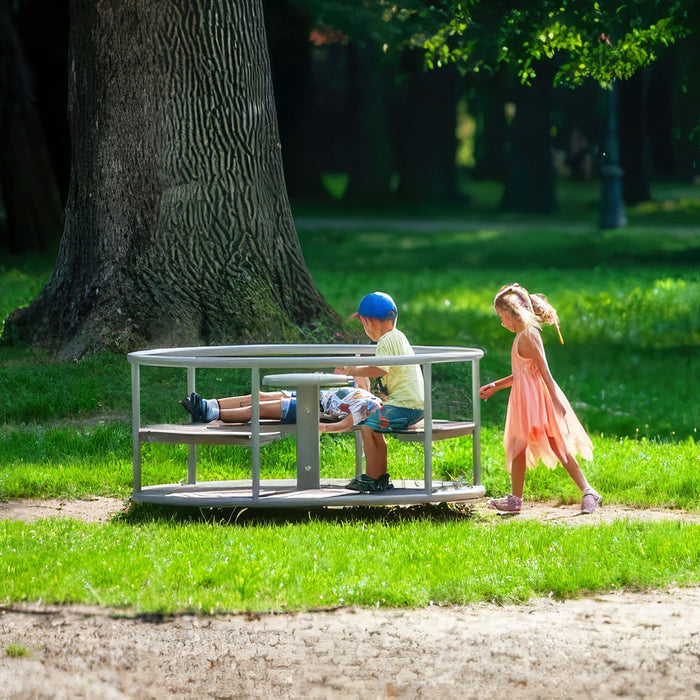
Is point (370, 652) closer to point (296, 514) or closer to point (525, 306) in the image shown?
point (296, 514)

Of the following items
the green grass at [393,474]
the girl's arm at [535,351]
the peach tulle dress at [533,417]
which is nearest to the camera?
the green grass at [393,474]

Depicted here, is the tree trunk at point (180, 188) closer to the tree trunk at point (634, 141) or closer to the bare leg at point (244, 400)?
the bare leg at point (244, 400)

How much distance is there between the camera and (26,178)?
82.7 ft

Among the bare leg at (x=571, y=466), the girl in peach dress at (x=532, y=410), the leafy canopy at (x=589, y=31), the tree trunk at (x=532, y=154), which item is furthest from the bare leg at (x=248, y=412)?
the tree trunk at (x=532, y=154)

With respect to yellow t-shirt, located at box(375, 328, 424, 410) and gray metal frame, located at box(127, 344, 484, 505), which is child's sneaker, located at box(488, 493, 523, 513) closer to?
gray metal frame, located at box(127, 344, 484, 505)

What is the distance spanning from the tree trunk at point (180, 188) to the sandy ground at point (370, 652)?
6.30 meters

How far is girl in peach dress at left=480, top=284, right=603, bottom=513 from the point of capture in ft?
26.9

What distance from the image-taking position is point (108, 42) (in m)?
12.6

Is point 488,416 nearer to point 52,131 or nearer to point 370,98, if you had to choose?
point 52,131

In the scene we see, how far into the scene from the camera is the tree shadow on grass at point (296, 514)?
806 centimetres

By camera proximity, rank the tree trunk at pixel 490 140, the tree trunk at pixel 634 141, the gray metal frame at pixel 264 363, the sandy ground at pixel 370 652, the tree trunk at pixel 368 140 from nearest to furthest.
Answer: the sandy ground at pixel 370 652, the gray metal frame at pixel 264 363, the tree trunk at pixel 634 141, the tree trunk at pixel 490 140, the tree trunk at pixel 368 140

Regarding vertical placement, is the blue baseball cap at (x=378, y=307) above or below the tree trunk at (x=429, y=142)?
below

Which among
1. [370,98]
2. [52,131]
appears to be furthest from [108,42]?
[370,98]

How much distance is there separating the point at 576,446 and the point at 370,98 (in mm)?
36607
